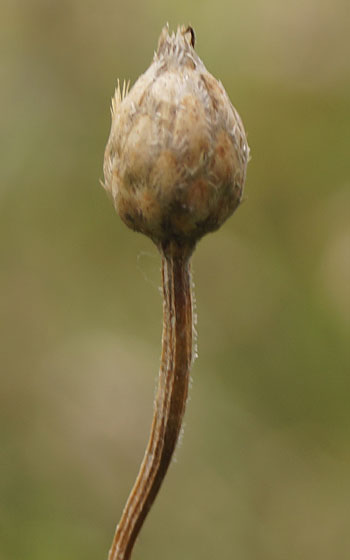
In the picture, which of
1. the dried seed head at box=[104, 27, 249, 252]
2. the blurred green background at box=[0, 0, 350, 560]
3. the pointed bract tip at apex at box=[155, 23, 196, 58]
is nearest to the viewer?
the dried seed head at box=[104, 27, 249, 252]

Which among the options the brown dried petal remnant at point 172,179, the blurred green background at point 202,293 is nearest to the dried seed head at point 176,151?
the brown dried petal remnant at point 172,179

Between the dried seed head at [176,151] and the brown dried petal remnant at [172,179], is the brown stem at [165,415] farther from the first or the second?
the dried seed head at [176,151]

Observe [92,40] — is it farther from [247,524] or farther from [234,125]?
[234,125]

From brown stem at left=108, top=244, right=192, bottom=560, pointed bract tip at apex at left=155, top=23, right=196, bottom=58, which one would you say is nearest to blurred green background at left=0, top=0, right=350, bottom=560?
brown stem at left=108, top=244, right=192, bottom=560

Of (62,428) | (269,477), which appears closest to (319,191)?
(269,477)

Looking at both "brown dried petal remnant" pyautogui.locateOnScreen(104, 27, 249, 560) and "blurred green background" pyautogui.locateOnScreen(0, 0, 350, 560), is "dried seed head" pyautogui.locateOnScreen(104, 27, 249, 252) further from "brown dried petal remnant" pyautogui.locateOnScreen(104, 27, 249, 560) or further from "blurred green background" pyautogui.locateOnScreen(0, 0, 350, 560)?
"blurred green background" pyautogui.locateOnScreen(0, 0, 350, 560)

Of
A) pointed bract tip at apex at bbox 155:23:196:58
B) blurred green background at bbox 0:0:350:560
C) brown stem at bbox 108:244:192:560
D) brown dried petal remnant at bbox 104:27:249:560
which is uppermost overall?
blurred green background at bbox 0:0:350:560
